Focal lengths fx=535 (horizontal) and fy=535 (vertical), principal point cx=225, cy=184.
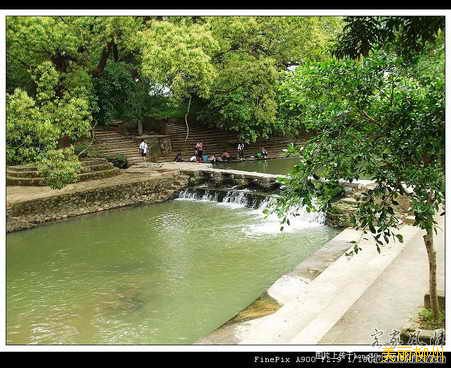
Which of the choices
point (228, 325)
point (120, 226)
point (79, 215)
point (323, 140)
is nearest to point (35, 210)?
point (79, 215)

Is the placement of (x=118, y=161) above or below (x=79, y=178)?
above

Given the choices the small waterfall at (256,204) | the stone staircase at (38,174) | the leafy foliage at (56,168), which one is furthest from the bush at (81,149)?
the leafy foliage at (56,168)

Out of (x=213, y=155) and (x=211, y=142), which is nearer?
(x=213, y=155)

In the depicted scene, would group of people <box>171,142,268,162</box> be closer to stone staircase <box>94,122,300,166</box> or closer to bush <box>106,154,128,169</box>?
stone staircase <box>94,122,300,166</box>

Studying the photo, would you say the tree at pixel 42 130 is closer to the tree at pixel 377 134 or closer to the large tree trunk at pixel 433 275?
the tree at pixel 377 134

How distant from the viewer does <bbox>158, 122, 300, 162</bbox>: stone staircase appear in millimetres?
22719

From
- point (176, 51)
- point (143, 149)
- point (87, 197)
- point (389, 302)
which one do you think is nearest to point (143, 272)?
point (389, 302)

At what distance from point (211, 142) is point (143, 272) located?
14.1m

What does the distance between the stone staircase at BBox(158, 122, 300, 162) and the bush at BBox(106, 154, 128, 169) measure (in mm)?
3757

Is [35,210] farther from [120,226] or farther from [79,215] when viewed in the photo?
[120,226]

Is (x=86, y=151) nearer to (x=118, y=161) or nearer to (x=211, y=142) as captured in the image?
(x=118, y=161)

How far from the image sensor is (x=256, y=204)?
1505 centimetres

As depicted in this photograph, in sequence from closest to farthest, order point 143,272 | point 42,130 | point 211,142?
point 143,272 → point 42,130 → point 211,142

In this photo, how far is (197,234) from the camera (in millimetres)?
12195
